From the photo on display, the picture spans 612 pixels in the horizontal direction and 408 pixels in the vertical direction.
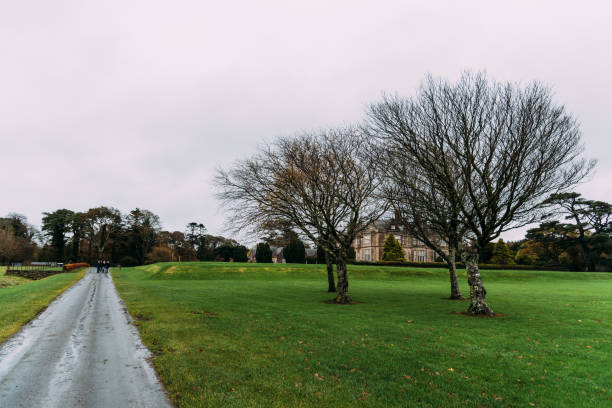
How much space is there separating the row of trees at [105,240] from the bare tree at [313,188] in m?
57.3

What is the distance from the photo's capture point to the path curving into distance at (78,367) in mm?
5617

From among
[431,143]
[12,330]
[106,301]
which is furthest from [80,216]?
[431,143]

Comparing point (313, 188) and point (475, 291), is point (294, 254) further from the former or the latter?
point (475, 291)

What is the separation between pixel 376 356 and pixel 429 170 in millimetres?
9580

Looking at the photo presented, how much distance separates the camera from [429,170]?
1524 centimetres

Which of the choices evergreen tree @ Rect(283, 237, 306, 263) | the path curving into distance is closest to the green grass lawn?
the path curving into distance

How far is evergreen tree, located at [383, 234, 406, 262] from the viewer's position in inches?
2542

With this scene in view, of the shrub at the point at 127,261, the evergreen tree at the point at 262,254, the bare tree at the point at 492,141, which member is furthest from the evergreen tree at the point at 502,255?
the shrub at the point at 127,261

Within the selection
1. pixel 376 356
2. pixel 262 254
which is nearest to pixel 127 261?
pixel 262 254

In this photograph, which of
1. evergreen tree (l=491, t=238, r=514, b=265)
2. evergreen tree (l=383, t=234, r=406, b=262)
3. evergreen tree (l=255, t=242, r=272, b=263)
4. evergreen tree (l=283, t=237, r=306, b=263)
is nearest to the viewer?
evergreen tree (l=383, t=234, r=406, b=262)

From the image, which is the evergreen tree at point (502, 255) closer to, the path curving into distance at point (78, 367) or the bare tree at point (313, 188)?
the bare tree at point (313, 188)

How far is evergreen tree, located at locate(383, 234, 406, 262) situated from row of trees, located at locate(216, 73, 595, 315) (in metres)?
45.4

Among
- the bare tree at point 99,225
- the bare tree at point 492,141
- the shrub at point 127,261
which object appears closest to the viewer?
the bare tree at point 492,141

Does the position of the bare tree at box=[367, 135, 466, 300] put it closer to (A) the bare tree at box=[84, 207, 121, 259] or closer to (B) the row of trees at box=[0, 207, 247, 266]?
(B) the row of trees at box=[0, 207, 247, 266]
